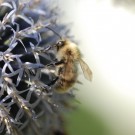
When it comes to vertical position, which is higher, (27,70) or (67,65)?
(67,65)

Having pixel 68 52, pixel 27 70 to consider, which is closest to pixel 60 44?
pixel 68 52

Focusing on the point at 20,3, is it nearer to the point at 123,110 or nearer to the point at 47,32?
the point at 47,32

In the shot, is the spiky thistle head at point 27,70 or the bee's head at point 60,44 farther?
the bee's head at point 60,44

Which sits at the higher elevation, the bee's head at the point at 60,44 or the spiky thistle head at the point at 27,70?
the bee's head at the point at 60,44

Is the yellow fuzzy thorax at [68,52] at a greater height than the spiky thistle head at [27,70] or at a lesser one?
greater

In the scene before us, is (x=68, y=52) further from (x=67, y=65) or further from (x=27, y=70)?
(x=27, y=70)
